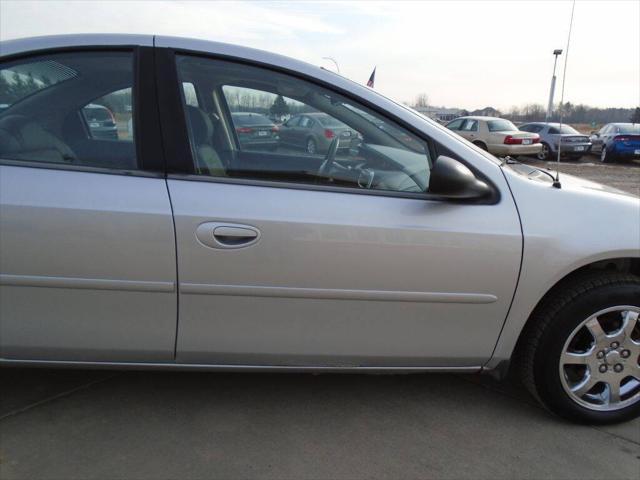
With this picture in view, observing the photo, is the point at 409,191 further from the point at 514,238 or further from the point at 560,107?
the point at 560,107

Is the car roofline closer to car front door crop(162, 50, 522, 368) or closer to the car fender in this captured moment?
car front door crop(162, 50, 522, 368)

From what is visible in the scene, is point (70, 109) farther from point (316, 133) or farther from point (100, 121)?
Result: point (316, 133)

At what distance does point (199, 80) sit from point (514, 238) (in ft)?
4.77

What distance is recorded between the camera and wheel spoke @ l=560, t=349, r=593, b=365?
229cm

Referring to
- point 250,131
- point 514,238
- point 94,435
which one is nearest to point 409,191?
point 514,238

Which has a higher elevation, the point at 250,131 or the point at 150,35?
the point at 150,35

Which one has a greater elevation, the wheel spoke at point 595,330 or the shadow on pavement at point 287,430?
the wheel spoke at point 595,330

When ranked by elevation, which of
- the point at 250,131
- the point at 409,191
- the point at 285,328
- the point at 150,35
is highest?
the point at 150,35

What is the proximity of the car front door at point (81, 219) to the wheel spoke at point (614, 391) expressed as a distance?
1.99 metres

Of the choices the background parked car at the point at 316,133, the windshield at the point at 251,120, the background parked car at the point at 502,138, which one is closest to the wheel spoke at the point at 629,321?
the background parked car at the point at 316,133

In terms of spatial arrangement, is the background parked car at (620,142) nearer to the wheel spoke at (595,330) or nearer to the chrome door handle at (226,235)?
the wheel spoke at (595,330)

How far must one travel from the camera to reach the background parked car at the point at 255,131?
86.4 inches

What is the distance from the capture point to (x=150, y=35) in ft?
7.06

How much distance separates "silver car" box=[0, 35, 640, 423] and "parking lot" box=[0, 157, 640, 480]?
1.07 ft
